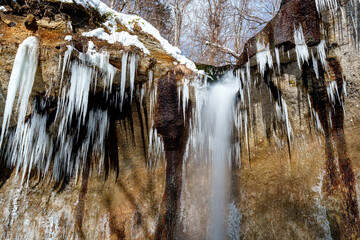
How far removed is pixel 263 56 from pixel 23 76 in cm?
382

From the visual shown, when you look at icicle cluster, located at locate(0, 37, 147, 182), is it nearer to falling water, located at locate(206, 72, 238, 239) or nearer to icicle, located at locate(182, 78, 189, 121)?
icicle, located at locate(182, 78, 189, 121)

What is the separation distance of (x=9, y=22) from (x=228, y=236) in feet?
17.1

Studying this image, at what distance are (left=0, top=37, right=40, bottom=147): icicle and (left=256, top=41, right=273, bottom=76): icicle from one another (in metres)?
3.57

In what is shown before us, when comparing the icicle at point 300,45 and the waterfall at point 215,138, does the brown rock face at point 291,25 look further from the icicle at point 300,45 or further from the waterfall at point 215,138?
the waterfall at point 215,138

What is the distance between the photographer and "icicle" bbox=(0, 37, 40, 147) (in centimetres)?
341

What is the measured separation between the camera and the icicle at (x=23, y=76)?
3.41 m

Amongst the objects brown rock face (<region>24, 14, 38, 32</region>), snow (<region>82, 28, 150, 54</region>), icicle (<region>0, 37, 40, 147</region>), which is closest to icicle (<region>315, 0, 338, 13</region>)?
snow (<region>82, 28, 150, 54</region>)

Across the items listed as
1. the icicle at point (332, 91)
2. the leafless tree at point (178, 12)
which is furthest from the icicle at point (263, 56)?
the leafless tree at point (178, 12)

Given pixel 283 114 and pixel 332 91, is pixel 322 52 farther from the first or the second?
pixel 283 114

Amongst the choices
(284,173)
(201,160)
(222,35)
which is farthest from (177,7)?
(284,173)

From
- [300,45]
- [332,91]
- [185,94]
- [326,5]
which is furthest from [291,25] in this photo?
[185,94]

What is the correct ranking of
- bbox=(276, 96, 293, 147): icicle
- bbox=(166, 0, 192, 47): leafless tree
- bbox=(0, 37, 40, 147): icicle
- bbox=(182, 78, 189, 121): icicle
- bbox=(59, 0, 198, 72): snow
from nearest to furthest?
bbox=(0, 37, 40, 147): icicle → bbox=(276, 96, 293, 147): icicle → bbox=(182, 78, 189, 121): icicle → bbox=(59, 0, 198, 72): snow → bbox=(166, 0, 192, 47): leafless tree

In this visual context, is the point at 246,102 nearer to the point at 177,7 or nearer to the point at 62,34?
the point at 62,34

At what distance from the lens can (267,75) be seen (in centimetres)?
413
